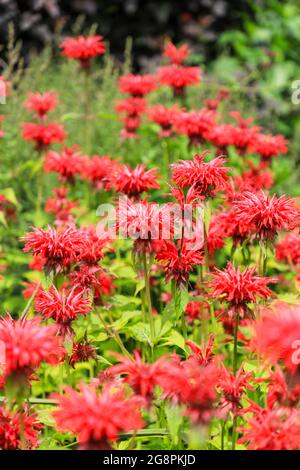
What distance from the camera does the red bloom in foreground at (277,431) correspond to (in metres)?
1.36

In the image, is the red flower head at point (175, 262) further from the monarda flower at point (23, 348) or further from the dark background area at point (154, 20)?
the dark background area at point (154, 20)

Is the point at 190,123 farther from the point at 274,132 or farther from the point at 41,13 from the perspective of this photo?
the point at 41,13

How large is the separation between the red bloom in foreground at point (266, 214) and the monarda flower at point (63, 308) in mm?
514

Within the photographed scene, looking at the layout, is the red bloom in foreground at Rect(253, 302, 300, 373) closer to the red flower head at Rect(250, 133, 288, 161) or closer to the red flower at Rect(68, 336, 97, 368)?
the red flower at Rect(68, 336, 97, 368)

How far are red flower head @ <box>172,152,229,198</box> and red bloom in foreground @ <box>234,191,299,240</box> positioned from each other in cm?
9

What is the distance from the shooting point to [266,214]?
1914mm

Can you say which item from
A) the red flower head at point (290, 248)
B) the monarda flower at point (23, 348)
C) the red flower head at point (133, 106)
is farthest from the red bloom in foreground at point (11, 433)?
the red flower head at point (133, 106)

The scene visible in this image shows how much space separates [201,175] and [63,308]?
53 centimetres

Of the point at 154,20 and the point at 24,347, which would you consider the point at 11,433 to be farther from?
the point at 154,20

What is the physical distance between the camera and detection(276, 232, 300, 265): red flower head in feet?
8.04

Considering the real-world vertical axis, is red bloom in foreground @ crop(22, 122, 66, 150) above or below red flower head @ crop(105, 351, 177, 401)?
above

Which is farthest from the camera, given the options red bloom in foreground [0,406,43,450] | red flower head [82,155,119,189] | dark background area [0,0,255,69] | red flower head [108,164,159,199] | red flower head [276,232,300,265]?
dark background area [0,0,255,69]

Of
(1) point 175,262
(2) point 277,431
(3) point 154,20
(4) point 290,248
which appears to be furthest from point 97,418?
(3) point 154,20

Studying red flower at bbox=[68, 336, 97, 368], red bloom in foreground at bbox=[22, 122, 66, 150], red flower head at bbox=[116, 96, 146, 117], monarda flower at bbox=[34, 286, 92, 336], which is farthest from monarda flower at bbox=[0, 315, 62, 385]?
red flower head at bbox=[116, 96, 146, 117]
